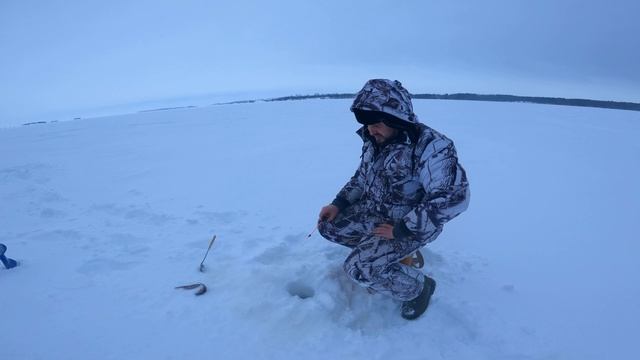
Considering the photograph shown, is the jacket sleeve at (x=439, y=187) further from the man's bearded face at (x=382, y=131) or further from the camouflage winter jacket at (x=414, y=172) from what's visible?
the man's bearded face at (x=382, y=131)

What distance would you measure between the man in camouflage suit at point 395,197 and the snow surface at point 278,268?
337 mm

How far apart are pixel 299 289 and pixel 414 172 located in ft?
4.69

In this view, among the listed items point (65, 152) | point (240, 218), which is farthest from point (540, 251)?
point (65, 152)

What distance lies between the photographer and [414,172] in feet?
8.10

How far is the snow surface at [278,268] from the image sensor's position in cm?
255

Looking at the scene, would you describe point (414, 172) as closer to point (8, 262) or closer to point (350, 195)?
point (350, 195)

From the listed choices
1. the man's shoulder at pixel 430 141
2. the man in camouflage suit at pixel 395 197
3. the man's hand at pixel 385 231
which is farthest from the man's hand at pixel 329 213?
the man's shoulder at pixel 430 141

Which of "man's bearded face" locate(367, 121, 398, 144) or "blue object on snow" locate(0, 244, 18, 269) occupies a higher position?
"man's bearded face" locate(367, 121, 398, 144)

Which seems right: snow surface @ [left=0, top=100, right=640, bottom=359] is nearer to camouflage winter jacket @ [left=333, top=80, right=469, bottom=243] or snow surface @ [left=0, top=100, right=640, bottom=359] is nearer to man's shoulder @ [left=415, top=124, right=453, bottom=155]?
camouflage winter jacket @ [left=333, top=80, right=469, bottom=243]

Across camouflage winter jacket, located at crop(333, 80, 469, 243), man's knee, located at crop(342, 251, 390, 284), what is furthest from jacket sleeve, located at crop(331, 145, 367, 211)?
man's knee, located at crop(342, 251, 390, 284)

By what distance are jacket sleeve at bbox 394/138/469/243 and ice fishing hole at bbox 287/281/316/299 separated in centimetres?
118

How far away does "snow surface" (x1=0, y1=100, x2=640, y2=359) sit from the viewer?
8.36ft

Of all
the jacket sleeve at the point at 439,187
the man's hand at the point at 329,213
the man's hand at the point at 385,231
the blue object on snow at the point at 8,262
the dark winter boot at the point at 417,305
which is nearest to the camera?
the jacket sleeve at the point at 439,187

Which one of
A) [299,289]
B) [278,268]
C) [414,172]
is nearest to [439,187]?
[414,172]
